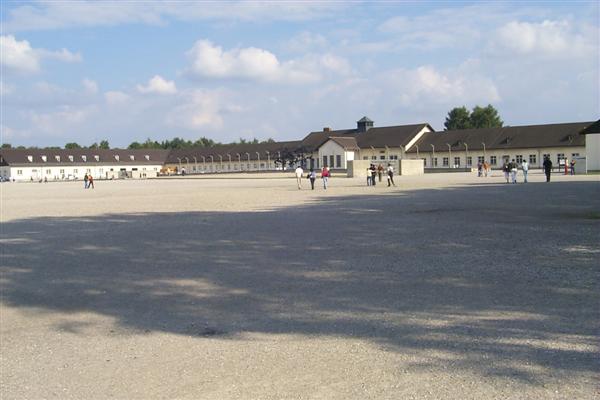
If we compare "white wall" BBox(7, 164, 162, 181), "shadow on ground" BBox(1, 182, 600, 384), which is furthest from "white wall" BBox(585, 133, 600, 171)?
"white wall" BBox(7, 164, 162, 181)

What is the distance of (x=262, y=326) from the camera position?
296 inches

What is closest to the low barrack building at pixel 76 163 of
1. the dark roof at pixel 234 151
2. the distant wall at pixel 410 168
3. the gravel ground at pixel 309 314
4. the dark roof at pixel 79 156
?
the dark roof at pixel 79 156

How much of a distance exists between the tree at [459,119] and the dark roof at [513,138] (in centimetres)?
2579

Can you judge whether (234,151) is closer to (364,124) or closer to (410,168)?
(364,124)

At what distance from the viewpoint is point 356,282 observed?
9438 millimetres

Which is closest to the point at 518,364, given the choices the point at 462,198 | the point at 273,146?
the point at 462,198

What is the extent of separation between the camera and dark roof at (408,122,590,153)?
82.2m

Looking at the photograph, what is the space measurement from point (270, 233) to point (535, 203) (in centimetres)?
1080

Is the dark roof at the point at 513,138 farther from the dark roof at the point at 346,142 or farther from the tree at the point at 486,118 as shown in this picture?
the tree at the point at 486,118

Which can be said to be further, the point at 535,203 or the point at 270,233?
the point at 535,203

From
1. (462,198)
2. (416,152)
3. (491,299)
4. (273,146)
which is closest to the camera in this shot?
(491,299)

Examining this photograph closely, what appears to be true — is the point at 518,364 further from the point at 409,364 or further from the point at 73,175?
the point at 73,175

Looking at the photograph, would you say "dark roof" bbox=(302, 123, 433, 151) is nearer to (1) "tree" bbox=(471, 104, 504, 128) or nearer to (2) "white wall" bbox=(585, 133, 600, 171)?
(1) "tree" bbox=(471, 104, 504, 128)

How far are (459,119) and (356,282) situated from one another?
120m
